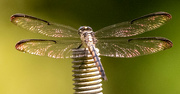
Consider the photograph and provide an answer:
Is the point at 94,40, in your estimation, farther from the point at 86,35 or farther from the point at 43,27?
the point at 43,27

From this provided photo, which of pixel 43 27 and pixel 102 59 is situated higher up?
pixel 102 59

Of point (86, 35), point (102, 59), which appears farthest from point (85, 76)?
point (102, 59)

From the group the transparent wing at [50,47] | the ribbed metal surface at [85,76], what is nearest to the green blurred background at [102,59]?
the transparent wing at [50,47]

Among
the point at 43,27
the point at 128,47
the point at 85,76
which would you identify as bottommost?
the point at 85,76

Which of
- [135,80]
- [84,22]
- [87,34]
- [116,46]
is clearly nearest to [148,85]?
[135,80]

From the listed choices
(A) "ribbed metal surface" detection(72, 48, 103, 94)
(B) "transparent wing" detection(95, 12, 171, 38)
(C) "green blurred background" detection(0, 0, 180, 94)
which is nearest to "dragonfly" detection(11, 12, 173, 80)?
(B) "transparent wing" detection(95, 12, 171, 38)
